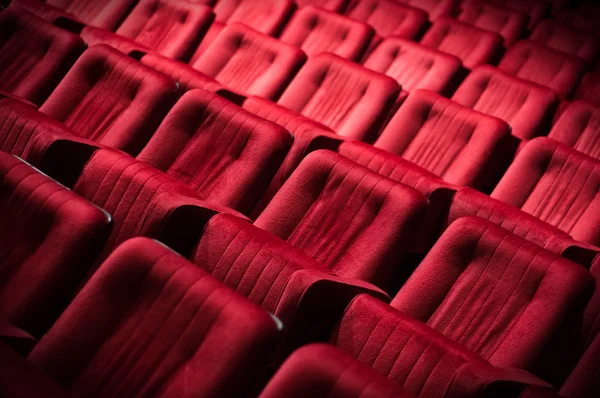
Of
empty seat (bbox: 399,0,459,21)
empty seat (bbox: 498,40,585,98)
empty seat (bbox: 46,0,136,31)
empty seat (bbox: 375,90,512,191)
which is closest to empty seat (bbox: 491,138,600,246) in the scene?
empty seat (bbox: 375,90,512,191)

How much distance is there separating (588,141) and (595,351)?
1.18ft

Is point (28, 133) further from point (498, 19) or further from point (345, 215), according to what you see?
point (498, 19)

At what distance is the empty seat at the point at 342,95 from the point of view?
0.61 m

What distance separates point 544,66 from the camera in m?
0.78

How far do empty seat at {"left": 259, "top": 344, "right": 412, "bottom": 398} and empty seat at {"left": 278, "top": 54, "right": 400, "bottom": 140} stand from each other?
0.38 m

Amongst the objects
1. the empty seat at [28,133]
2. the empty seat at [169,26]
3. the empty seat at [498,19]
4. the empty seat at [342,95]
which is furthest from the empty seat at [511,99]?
the empty seat at [28,133]

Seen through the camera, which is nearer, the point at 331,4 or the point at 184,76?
the point at 184,76

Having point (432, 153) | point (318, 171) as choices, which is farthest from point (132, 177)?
point (432, 153)

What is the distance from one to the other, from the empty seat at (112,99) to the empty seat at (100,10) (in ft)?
0.97

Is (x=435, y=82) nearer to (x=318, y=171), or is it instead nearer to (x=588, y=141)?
(x=588, y=141)

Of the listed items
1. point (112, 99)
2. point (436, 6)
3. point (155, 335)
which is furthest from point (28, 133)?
→ point (436, 6)

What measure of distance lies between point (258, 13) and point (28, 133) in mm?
498

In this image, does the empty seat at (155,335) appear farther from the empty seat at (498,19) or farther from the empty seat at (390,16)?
the empty seat at (498,19)

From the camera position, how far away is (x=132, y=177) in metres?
0.41
